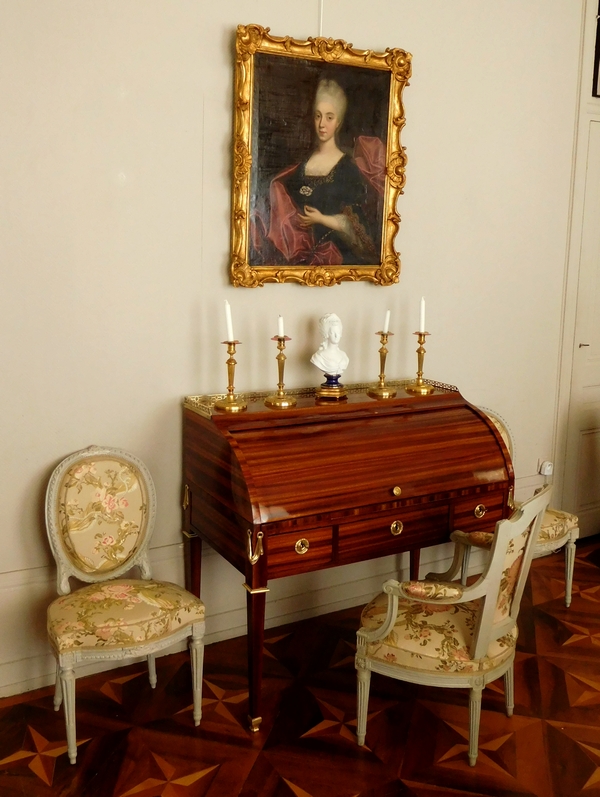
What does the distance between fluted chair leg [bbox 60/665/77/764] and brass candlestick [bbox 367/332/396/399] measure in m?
1.64

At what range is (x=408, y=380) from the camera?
3.91 m

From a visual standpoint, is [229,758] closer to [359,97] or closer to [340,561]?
[340,561]

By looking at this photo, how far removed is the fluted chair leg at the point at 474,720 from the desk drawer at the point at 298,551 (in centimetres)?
68

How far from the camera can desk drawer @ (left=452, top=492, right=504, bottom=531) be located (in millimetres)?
3309

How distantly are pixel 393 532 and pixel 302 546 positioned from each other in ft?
1.39

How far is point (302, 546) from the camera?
2893 millimetres

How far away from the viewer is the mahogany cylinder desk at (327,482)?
9.30 feet

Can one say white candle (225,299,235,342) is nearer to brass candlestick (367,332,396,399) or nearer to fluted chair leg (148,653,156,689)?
brass candlestick (367,332,396,399)

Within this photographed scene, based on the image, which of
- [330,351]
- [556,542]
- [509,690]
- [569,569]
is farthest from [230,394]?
[569,569]

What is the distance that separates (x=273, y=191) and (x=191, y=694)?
2.06m

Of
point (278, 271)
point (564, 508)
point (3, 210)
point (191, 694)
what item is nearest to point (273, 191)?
point (278, 271)

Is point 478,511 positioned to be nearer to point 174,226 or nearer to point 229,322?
point 229,322

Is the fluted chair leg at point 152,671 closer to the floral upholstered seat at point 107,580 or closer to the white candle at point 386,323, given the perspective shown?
the floral upholstered seat at point 107,580

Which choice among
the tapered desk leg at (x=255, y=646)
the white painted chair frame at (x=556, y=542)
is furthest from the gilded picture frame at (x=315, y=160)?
the tapered desk leg at (x=255, y=646)
